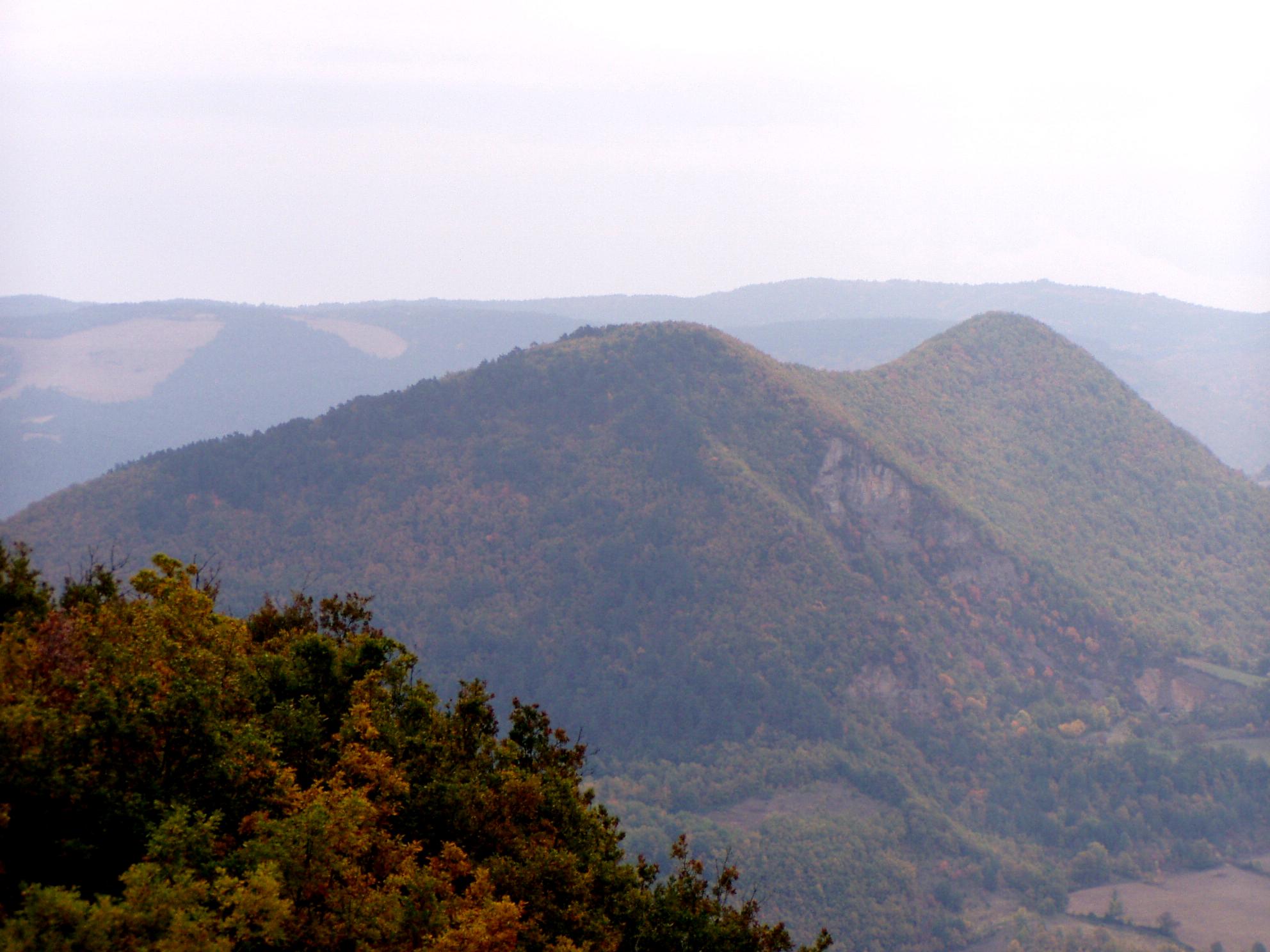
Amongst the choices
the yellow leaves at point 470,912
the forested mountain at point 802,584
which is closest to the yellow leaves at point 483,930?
the yellow leaves at point 470,912

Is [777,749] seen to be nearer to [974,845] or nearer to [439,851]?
[974,845]

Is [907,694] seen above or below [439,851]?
below

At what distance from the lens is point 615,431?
147125 mm

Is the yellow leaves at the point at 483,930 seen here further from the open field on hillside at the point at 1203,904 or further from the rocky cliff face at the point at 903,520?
the rocky cliff face at the point at 903,520

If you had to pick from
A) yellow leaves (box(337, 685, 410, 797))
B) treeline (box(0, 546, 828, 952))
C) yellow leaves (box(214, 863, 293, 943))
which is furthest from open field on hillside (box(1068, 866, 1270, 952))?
yellow leaves (box(214, 863, 293, 943))

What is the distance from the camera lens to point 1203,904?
310 feet

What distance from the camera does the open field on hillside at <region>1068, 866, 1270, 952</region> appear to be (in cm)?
8712

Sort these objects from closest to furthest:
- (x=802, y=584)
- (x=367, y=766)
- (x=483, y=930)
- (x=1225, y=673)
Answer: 1. (x=483, y=930)
2. (x=367, y=766)
3. (x=802, y=584)
4. (x=1225, y=673)

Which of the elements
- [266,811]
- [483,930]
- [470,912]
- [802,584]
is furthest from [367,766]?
[802,584]

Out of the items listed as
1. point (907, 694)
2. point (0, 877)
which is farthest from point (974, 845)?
point (0, 877)

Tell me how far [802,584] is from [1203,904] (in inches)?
2016

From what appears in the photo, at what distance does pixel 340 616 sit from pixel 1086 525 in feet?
474

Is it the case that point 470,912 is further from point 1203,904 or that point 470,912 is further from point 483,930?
point 1203,904

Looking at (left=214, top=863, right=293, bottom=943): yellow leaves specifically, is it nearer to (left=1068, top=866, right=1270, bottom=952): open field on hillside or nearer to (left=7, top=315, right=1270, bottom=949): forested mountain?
(left=7, top=315, right=1270, bottom=949): forested mountain
